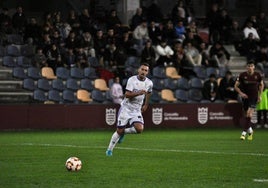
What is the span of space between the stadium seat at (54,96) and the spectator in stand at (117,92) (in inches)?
76.0

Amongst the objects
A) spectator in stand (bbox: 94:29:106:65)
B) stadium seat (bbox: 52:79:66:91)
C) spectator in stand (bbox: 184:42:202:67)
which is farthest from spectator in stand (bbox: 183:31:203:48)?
stadium seat (bbox: 52:79:66:91)

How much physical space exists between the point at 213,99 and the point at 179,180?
19107 mm

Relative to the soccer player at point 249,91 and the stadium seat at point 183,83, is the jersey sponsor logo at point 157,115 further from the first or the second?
the soccer player at point 249,91

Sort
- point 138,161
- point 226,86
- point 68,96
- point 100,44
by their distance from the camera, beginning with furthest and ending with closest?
point 226,86 < point 100,44 < point 68,96 < point 138,161

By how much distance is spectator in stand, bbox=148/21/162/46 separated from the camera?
111 feet

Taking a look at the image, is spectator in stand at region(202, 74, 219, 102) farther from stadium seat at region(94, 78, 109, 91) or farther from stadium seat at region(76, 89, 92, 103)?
stadium seat at region(76, 89, 92, 103)

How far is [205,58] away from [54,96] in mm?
6817

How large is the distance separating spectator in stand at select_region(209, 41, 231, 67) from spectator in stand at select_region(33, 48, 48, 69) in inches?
287

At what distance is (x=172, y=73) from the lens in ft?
110

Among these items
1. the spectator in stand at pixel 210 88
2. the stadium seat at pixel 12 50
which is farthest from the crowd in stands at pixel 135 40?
the stadium seat at pixel 12 50

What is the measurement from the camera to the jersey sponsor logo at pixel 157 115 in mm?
30578

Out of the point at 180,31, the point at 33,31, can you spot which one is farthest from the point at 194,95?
the point at 33,31

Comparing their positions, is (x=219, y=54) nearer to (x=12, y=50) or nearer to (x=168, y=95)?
(x=168, y=95)

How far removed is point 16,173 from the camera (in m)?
14.4
